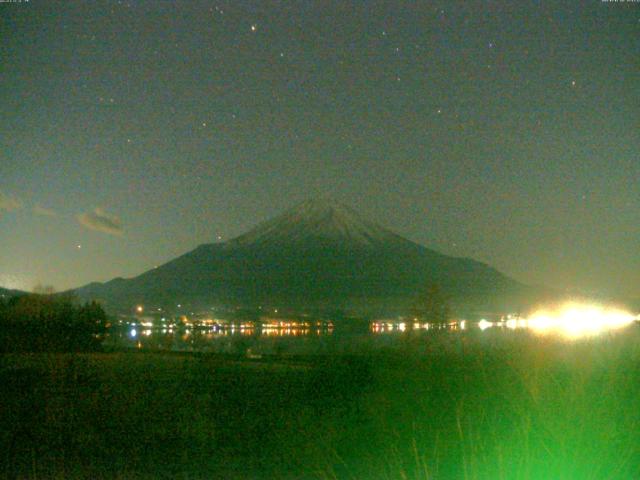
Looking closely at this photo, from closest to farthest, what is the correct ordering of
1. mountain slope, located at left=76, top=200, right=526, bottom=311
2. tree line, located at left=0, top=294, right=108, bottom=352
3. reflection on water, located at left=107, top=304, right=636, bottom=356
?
reflection on water, located at left=107, top=304, right=636, bottom=356
tree line, located at left=0, top=294, right=108, bottom=352
mountain slope, located at left=76, top=200, right=526, bottom=311

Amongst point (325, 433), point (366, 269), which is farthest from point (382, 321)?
point (325, 433)

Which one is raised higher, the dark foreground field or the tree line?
the tree line

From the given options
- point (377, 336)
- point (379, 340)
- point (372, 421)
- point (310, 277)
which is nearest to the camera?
point (372, 421)

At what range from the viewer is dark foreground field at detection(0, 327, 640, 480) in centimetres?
966

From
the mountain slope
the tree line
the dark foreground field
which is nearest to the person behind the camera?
the dark foreground field

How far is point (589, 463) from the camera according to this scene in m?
8.78

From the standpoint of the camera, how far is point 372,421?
13180mm

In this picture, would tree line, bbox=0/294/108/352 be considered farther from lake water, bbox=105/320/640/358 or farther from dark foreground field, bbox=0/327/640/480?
dark foreground field, bbox=0/327/640/480

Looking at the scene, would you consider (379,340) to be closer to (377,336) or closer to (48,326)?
(377,336)

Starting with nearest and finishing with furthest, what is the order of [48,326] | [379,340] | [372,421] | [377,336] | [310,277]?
→ [372,421] → [379,340] → [48,326] → [377,336] → [310,277]

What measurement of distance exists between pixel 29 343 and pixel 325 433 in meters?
24.9

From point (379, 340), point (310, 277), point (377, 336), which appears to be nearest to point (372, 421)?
point (379, 340)

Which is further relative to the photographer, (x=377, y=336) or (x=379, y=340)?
(x=377, y=336)

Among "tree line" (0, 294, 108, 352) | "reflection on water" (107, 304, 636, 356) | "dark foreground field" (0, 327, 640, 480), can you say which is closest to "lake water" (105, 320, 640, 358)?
"reflection on water" (107, 304, 636, 356)
